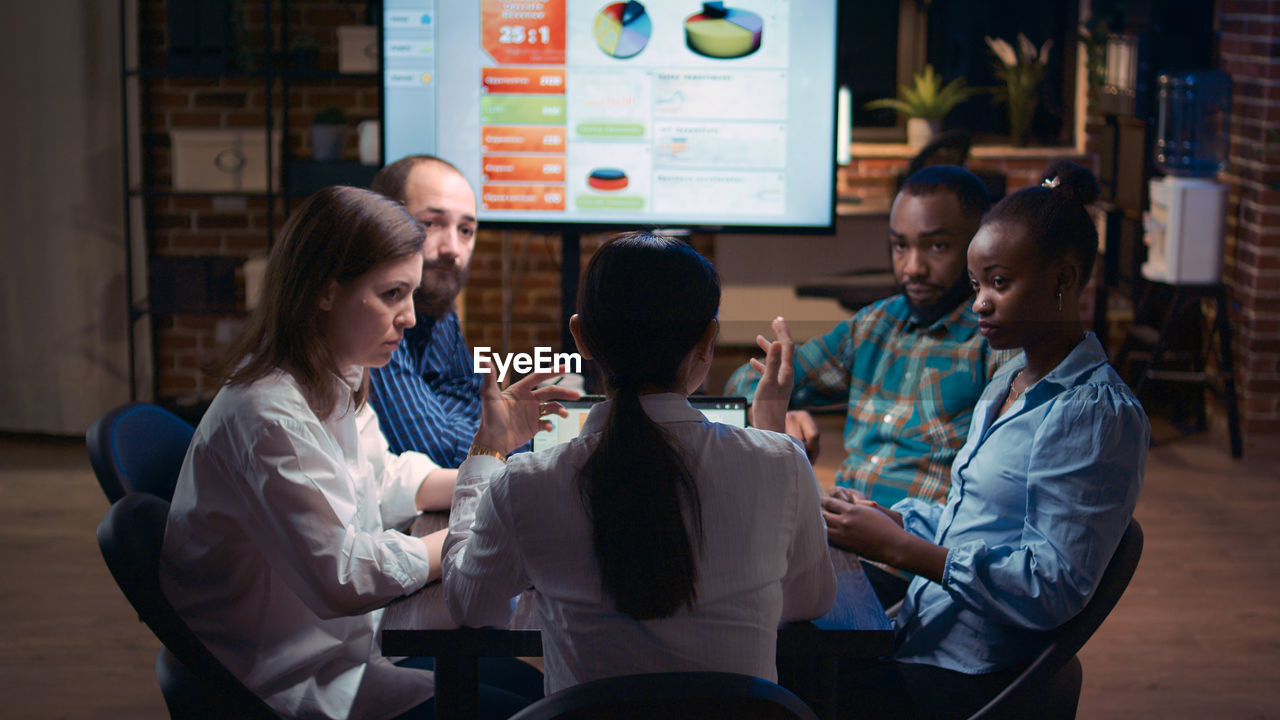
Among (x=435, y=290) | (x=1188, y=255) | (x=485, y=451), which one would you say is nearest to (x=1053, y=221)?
(x=485, y=451)

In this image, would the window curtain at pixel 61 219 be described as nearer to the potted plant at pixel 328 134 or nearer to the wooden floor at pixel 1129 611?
the wooden floor at pixel 1129 611

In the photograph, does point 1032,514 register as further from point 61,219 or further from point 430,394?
point 61,219

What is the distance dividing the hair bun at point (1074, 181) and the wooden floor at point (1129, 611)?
1357 millimetres

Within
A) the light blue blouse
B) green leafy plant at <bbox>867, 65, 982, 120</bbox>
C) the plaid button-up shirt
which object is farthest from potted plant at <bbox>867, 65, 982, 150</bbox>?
the light blue blouse

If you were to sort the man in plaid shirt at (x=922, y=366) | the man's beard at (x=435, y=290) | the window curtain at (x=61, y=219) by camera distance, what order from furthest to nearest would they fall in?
the window curtain at (x=61, y=219) < the man's beard at (x=435, y=290) < the man in plaid shirt at (x=922, y=366)

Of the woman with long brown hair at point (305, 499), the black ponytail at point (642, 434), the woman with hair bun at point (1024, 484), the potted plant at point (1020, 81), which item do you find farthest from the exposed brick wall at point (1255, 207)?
the black ponytail at point (642, 434)

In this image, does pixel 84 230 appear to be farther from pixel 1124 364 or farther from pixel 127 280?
pixel 1124 364

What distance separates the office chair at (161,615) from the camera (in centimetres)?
140

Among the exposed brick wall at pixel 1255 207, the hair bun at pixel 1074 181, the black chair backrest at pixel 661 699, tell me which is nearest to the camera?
the black chair backrest at pixel 661 699

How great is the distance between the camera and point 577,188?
2439mm

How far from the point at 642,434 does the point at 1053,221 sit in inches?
24.9

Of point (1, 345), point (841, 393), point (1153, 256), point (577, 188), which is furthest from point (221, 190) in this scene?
point (1153, 256)

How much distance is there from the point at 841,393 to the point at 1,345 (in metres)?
3.48

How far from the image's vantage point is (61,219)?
438 centimetres
